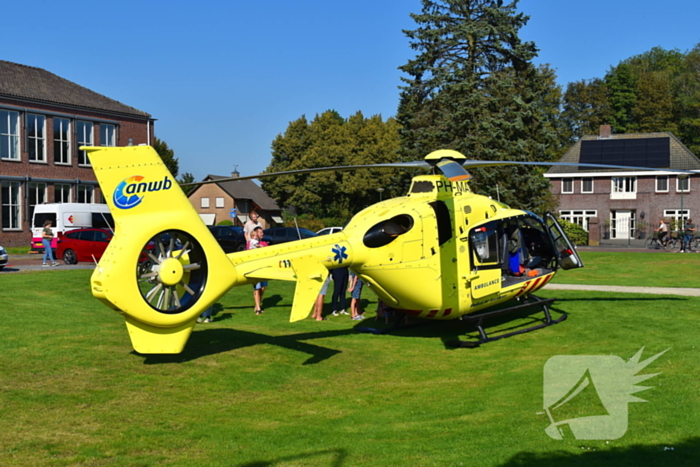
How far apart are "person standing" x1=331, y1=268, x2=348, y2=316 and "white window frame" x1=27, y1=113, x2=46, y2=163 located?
38.9m

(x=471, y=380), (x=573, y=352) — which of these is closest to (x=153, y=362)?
(x=471, y=380)

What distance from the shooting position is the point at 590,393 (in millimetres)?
8258

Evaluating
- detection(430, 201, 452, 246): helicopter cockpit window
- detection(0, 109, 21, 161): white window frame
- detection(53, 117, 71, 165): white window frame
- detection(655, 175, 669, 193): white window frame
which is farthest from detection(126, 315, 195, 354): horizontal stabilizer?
detection(655, 175, 669, 193): white window frame

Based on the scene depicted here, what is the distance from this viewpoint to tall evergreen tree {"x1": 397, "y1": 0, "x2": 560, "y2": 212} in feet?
123

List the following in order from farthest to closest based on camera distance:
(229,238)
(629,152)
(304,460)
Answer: (629,152)
(229,238)
(304,460)

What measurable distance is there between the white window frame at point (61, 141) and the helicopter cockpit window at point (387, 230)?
140 feet

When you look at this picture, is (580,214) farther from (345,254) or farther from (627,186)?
(345,254)

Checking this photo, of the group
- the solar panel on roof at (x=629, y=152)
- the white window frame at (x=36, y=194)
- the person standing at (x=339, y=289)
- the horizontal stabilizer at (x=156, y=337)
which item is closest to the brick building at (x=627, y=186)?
the solar panel on roof at (x=629, y=152)

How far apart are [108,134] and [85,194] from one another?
5146 mm

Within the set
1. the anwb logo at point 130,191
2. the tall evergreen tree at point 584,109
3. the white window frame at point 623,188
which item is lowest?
the anwb logo at point 130,191

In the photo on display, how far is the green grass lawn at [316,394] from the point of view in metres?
6.46

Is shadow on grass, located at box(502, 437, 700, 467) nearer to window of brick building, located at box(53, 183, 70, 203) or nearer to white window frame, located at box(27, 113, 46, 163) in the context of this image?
white window frame, located at box(27, 113, 46, 163)

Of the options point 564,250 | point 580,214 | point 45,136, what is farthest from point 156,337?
point 580,214

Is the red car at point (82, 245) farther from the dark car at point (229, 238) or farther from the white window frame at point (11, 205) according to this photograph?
the white window frame at point (11, 205)
